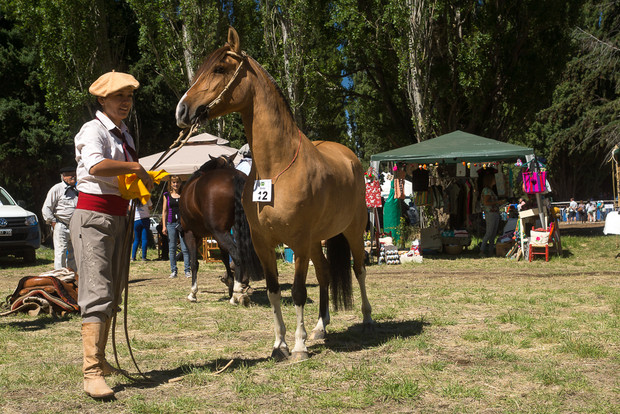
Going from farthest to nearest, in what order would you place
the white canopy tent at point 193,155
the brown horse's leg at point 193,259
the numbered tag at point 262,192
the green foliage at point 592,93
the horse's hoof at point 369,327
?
1. the green foliage at point 592,93
2. the white canopy tent at point 193,155
3. the brown horse's leg at point 193,259
4. the horse's hoof at point 369,327
5. the numbered tag at point 262,192

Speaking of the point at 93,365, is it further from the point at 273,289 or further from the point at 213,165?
the point at 213,165

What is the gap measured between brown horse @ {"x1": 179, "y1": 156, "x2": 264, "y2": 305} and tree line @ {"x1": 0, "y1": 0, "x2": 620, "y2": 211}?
12.6m

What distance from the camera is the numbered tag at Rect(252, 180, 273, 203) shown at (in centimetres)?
463

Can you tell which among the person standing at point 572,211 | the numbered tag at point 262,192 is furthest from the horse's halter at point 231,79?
the person standing at point 572,211

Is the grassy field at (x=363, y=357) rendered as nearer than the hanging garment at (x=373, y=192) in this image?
Yes

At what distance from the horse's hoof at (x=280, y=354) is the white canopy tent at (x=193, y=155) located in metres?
8.94

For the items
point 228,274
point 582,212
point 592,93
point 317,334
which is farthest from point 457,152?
point 582,212

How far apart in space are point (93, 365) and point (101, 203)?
101 cm

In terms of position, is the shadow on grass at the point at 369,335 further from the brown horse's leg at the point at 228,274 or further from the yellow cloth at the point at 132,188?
the brown horse's leg at the point at 228,274

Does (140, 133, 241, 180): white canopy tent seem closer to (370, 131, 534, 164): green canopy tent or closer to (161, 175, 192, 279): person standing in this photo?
(161, 175, 192, 279): person standing

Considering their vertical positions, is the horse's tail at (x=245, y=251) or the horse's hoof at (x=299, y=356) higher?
the horse's tail at (x=245, y=251)

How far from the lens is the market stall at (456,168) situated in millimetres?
13289

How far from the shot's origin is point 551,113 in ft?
94.4

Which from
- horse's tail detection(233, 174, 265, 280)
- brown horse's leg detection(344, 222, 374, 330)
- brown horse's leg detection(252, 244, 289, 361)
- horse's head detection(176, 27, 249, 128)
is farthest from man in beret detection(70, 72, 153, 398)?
horse's tail detection(233, 174, 265, 280)
